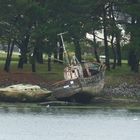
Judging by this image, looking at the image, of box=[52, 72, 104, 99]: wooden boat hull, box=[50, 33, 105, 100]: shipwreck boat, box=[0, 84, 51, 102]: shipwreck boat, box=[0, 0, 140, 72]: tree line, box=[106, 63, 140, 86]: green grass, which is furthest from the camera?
box=[0, 0, 140, 72]: tree line

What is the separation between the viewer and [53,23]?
262 ft

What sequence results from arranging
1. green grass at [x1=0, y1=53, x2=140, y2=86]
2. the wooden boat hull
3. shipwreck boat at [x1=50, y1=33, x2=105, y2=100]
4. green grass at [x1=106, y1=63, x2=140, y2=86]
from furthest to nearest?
green grass at [x1=0, y1=53, x2=140, y2=86]
green grass at [x1=106, y1=63, x2=140, y2=86]
shipwreck boat at [x1=50, y1=33, x2=105, y2=100]
the wooden boat hull

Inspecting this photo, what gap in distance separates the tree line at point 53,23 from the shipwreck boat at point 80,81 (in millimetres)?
7469

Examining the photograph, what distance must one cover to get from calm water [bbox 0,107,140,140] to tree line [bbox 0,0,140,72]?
17163mm

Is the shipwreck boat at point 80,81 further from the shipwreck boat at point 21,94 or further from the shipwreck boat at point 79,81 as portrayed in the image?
the shipwreck boat at point 21,94

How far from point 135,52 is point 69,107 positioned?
1719 cm

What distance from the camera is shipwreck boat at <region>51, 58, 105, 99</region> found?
6894cm

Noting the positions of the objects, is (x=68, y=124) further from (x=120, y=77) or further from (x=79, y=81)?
(x=120, y=77)

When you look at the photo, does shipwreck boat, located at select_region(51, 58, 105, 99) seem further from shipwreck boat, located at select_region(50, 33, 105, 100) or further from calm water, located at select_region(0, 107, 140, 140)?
calm water, located at select_region(0, 107, 140, 140)

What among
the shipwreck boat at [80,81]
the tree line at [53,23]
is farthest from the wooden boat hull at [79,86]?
the tree line at [53,23]

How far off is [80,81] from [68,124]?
18.5 metres

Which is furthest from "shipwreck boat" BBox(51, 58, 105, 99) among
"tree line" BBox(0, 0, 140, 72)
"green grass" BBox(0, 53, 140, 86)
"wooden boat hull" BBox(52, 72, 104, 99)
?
"tree line" BBox(0, 0, 140, 72)

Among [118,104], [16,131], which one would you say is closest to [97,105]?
[118,104]

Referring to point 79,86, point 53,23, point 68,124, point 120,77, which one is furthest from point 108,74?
point 68,124
